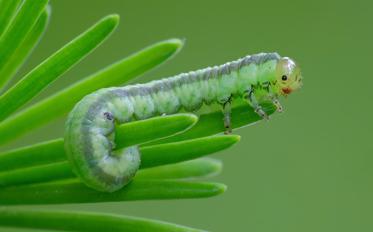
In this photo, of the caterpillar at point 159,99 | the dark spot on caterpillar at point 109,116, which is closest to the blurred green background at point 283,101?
the caterpillar at point 159,99

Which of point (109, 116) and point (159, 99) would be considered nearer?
point (109, 116)

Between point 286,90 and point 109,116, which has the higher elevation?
point 286,90

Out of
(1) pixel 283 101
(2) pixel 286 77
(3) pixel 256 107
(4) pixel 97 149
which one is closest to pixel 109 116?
(4) pixel 97 149

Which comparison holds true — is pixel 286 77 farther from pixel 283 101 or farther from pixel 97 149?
pixel 283 101

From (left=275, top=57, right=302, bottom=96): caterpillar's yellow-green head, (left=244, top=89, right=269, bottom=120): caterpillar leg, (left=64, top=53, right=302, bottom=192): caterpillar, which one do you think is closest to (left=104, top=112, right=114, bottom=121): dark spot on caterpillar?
(left=64, top=53, right=302, bottom=192): caterpillar

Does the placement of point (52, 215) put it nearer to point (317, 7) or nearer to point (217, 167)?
point (217, 167)

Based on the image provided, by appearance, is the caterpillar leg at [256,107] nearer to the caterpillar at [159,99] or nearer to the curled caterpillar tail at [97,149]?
the caterpillar at [159,99]

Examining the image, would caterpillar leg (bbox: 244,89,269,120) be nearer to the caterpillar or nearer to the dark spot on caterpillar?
the caterpillar
